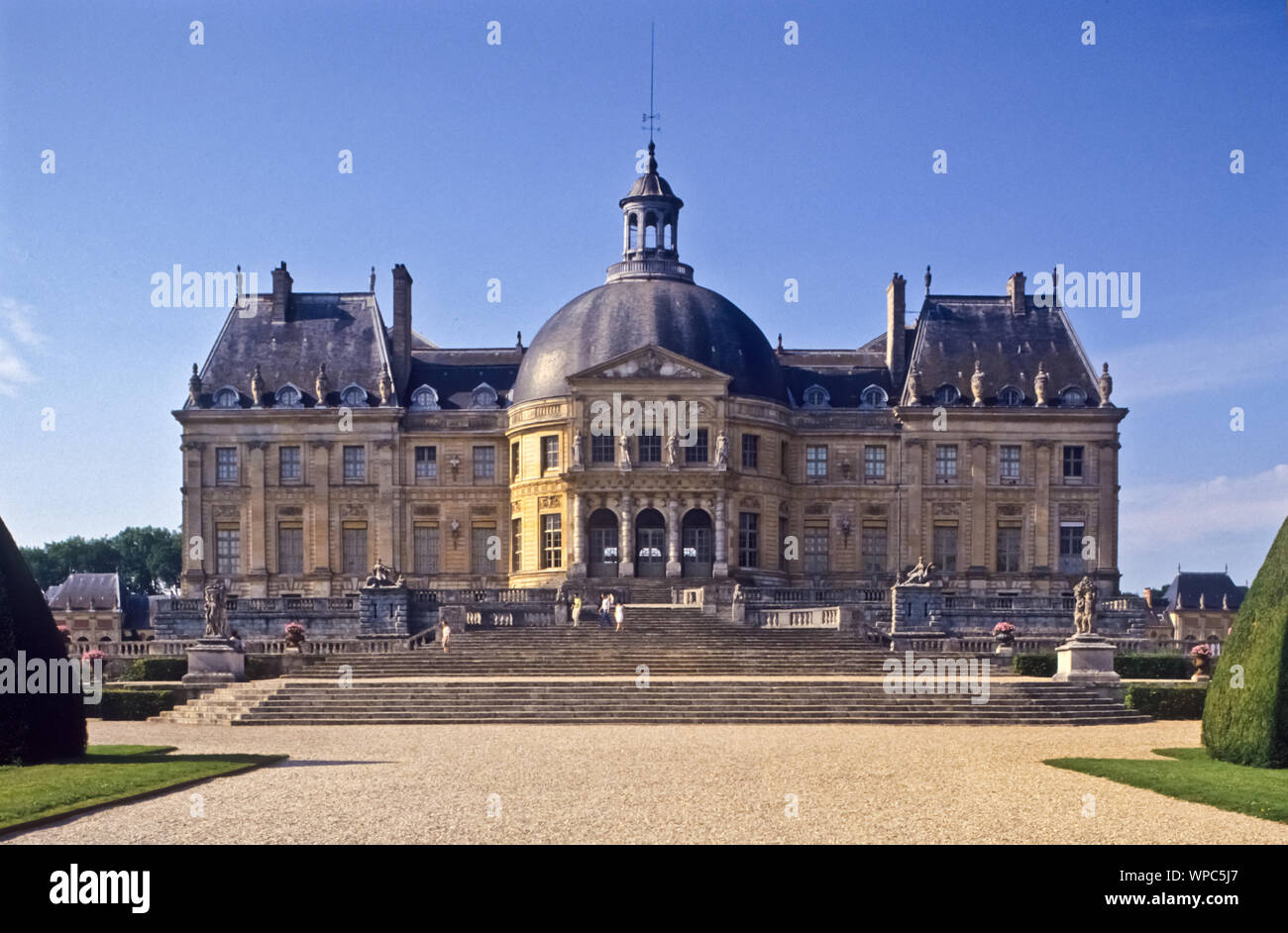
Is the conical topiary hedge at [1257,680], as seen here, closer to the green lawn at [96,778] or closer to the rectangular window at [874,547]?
the green lawn at [96,778]

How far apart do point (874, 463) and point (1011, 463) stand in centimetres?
561

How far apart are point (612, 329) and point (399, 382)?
31.8 feet

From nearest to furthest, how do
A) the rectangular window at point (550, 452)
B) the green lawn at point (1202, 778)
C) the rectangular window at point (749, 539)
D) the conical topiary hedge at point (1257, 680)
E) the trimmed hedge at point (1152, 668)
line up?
the green lawn at point (1202, 778) → the conical topiary hedge at point (1257, 680) → the trimmed hedge at point (1152, 668) → the rectangular window at point (749, 539) → the rectangular window at point (550, 452)

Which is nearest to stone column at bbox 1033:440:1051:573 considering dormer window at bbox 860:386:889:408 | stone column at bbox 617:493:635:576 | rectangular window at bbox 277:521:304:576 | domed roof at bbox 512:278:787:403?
dormer window at bbox 860:386:889:408

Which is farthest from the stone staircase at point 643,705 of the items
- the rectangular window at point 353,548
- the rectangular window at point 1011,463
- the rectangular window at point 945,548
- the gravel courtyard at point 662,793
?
the rectangular window at point 1011,463

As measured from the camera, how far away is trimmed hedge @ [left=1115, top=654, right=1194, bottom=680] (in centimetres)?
3841

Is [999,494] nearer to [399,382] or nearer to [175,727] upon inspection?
[399,382]

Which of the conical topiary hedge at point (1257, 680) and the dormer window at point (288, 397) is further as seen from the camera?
the dormer window at point (288, 397)

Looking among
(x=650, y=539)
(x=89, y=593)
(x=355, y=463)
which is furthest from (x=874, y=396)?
(x=89, y=593)

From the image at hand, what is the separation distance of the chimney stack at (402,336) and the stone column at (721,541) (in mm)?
14743

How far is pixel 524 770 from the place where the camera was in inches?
832

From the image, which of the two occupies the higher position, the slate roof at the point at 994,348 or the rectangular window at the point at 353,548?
the slate roof at the point at 994,348

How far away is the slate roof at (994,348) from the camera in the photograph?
60.8 meters
